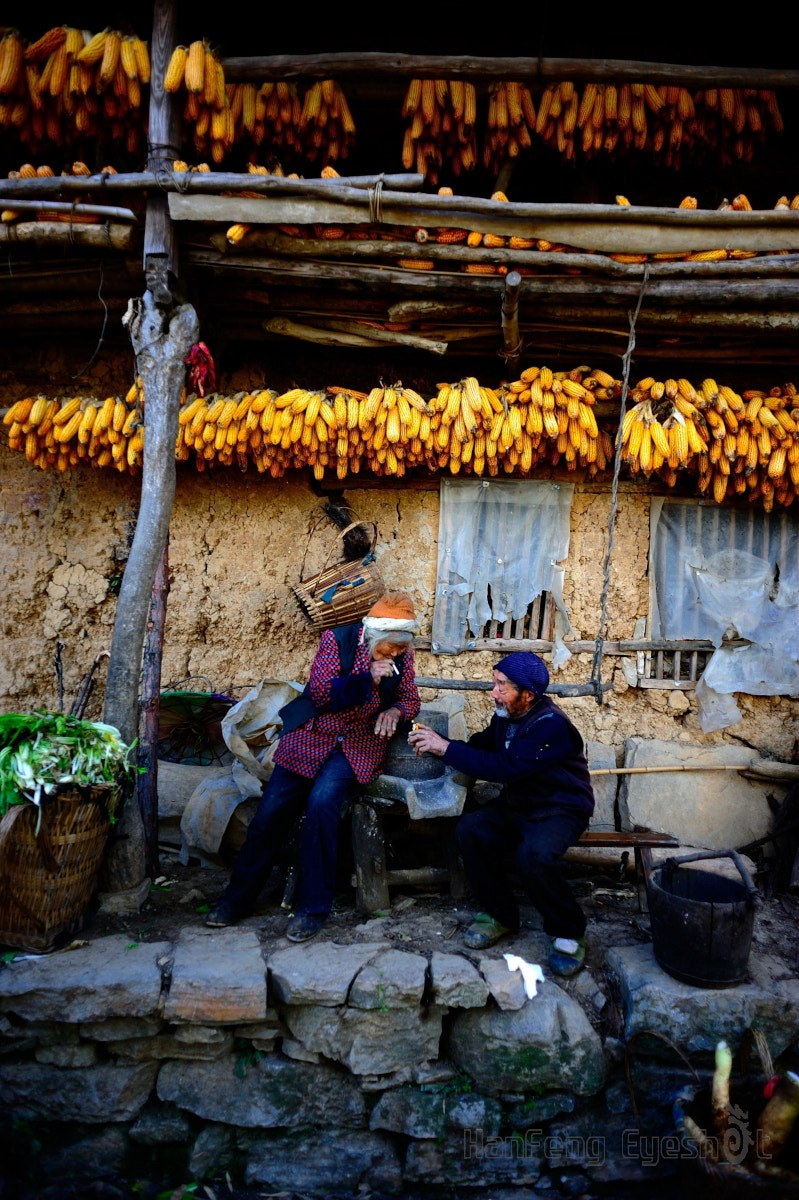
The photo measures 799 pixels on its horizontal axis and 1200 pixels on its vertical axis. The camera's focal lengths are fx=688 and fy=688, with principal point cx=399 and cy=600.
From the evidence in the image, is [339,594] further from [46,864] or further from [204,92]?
[204,92]

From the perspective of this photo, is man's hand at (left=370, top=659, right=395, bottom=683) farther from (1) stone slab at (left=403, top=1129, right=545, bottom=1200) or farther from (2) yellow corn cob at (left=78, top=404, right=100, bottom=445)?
(2) yellow corn cob at (left=78, top=404, right=100, bottom=445)

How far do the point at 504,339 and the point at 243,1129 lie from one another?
4546 millimetres

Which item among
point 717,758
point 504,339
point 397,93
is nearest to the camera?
point 397,93

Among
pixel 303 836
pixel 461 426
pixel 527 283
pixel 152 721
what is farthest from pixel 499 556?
pixel 152 721

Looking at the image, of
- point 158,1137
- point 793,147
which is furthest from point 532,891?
point 793,147

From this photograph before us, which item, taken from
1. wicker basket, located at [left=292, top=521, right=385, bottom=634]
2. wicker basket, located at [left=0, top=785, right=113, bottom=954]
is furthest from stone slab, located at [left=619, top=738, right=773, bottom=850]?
wicker basket, located at [left=0, top=785, right=113, bottom=954]

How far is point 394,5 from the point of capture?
479cm

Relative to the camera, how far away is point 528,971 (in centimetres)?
319

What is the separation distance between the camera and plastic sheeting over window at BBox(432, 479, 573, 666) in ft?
16.8

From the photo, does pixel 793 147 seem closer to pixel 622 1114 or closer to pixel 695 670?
pixel 695 670

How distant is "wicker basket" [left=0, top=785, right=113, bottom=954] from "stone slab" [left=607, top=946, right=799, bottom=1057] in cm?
261

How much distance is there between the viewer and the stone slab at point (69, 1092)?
9.80ft

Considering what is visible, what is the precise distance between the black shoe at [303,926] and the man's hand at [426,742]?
3.19 ft

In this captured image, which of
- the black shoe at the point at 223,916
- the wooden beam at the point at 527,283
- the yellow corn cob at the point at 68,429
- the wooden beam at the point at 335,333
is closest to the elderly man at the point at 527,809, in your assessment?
the black shoe at the point at 223,916
